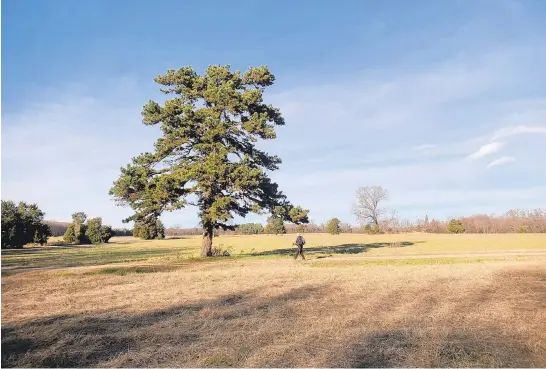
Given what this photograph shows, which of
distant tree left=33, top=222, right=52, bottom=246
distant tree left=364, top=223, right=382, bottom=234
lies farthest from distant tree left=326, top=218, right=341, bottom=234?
distant tree left=33, top=222, right=52, bottom=246

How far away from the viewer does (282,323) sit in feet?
28.5

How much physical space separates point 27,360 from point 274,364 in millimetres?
3985

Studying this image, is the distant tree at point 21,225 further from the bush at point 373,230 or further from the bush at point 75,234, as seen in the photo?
the bush at point 373,230

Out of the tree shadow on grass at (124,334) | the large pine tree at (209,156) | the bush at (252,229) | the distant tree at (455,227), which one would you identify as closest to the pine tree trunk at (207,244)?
the large pine tree at (209,156)

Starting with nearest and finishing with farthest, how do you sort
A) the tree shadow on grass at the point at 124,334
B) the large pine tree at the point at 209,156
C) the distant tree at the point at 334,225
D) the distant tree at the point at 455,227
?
the tree shadow on grass at the point at 124,334
the large pine tree at the point at 209,156
the distant tree at the point at 455,227
the distant tree at the point at 334,225

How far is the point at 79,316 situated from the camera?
982 centimetres

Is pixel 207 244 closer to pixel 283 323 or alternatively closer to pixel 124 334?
pixel 283 323

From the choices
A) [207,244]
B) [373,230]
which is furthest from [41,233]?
[373,230]


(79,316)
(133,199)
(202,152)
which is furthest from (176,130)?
(79,316)

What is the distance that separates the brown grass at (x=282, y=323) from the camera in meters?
6.49

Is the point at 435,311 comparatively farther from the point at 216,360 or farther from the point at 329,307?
the point at 216,360

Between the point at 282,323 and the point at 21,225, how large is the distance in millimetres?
63278

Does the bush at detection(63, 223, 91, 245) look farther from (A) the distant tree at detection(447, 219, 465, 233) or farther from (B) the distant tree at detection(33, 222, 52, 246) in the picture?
(A) the distant tree at detection(447, 219, 465, 233)

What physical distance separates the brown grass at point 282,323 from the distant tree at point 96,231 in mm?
68267
